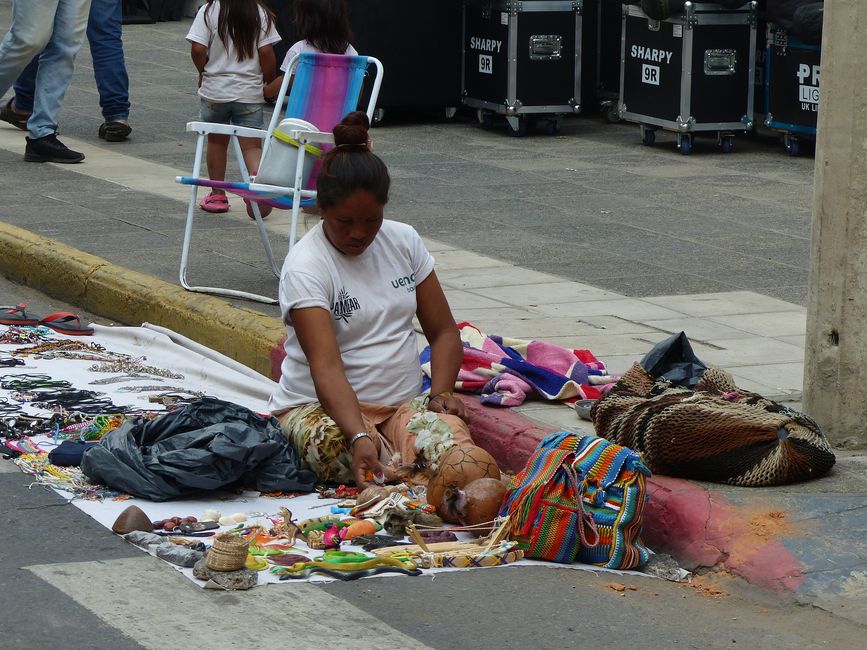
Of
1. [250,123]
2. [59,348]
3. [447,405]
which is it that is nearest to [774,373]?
[447,405]

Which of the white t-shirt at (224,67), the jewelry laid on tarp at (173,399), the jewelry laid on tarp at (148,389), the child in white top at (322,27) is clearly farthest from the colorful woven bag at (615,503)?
the white t-shirt at (224,67)

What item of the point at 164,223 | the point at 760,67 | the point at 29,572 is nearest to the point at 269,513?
the point at 29,572

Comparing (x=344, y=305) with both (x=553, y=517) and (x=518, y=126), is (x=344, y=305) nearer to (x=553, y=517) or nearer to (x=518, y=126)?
(x=553, y=517)

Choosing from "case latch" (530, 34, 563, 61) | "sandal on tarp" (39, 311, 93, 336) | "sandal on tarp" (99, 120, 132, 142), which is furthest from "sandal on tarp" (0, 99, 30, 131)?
"sandal on tarp" (39, 311, 93, 336)

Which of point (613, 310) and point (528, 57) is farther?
point (528, 57)

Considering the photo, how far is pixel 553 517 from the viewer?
4191mm

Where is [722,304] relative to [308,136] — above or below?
below

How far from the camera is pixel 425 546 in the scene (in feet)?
13.8

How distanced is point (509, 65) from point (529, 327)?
19.3 ft

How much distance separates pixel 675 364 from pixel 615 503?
1003mm

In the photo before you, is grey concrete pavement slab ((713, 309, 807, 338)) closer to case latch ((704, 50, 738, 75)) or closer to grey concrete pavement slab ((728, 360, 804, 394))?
grey concrete pavement slab ((728, 360, 804, 394))

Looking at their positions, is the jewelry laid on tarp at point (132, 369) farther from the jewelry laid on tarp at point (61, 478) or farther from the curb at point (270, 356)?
the jewelry laid on tarp at point (61, 478)

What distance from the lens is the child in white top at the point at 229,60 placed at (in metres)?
8.87

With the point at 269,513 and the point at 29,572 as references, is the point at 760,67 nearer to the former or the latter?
the point at 269,513
